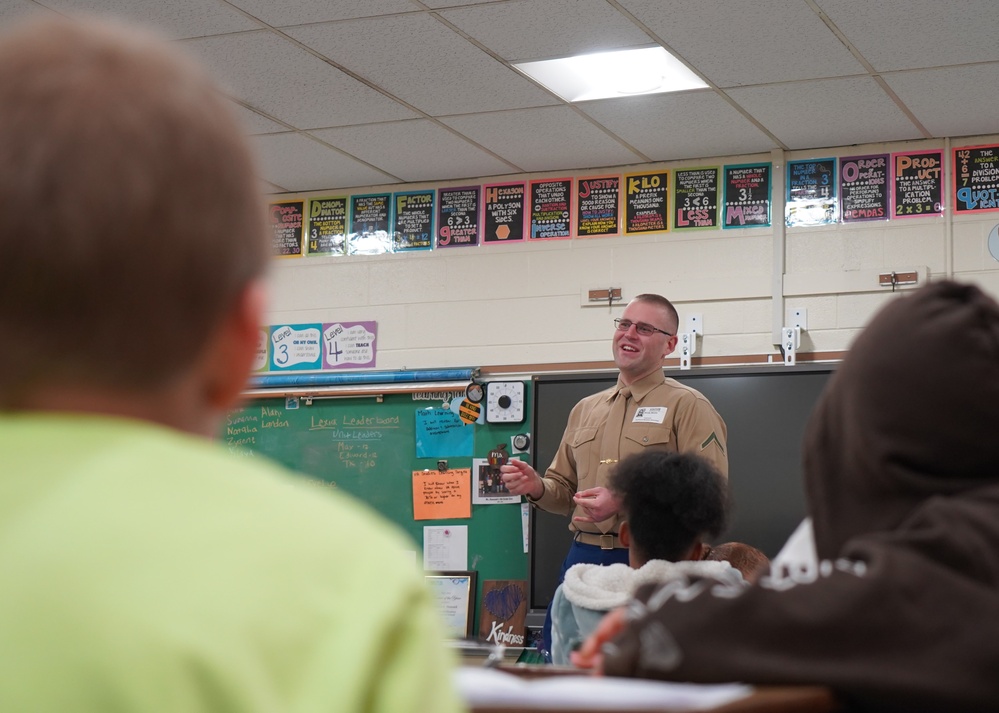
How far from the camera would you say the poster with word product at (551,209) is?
5711mm

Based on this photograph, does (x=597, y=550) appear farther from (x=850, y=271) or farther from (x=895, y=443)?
(x=895, y=443)

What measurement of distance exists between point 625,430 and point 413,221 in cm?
216

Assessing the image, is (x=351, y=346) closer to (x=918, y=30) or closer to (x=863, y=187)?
(x=863, y=187)

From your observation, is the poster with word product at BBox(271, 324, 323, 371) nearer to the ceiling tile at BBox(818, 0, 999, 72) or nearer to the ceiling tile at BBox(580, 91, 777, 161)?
the ceiling tile at BBox(580, 91, 777, 161)

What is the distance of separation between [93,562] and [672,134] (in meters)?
4.97

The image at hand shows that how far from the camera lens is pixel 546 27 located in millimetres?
4160

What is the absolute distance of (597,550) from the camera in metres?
4.14

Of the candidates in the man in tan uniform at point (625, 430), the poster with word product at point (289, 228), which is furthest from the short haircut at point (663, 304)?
the poster with word product at point (289, 228)

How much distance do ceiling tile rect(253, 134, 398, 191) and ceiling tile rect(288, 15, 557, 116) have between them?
2.49 feet

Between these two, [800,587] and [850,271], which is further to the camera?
[850,271]

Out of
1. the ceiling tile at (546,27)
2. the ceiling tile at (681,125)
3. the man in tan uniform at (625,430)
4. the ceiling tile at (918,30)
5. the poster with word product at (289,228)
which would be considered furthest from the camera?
the poster with word product at (289,228)

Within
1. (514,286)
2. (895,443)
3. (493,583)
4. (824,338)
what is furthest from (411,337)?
(895,443)

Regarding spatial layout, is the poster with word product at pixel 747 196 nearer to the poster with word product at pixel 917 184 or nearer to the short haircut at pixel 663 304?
the poster with word product at pixel 917 184

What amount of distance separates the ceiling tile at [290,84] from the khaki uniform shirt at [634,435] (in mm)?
1597
